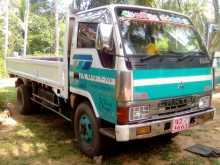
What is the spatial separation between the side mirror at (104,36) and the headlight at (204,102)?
172 centimetres

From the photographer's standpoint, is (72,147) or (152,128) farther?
(72,147)

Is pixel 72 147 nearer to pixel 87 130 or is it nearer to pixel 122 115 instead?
pixel 87 130

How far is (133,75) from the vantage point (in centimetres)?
391

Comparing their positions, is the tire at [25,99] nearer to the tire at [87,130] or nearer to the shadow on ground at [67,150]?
the shadow on ground at [67,150]

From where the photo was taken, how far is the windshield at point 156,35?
14.0ft

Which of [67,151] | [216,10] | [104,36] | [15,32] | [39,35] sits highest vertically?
[216,10]

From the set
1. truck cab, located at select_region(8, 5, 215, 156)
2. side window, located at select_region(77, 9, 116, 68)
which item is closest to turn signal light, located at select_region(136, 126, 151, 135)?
truck cab, located at select_region(8, 5, 215, 156)

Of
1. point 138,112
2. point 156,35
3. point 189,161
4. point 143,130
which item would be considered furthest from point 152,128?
point 156,35

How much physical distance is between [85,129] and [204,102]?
6.11ft

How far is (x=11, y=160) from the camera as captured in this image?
15.9ft

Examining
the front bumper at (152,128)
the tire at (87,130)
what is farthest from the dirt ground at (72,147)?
the front bumper at (152,128)

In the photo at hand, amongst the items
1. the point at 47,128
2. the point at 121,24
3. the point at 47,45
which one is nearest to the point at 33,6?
the point at 47,45

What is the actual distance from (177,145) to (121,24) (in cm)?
241

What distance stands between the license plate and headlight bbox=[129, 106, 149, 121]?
0.46 metres
